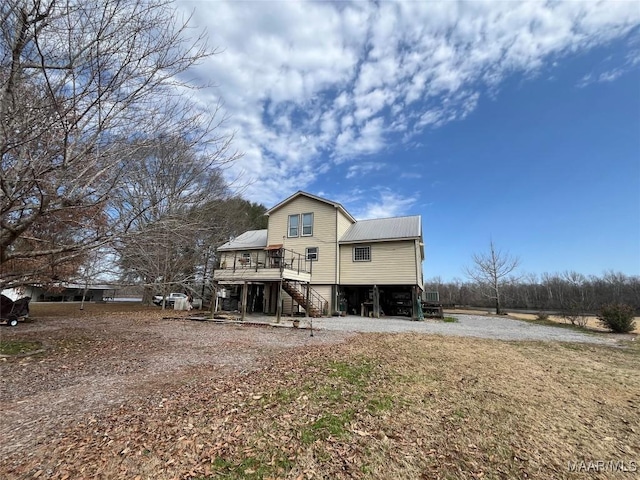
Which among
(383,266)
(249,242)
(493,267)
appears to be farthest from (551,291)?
(249,242)

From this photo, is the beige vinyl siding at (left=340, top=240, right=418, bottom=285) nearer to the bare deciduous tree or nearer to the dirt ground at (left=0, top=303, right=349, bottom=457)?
the dirt ground at (left=0, top=303, right=349, bottom=457)

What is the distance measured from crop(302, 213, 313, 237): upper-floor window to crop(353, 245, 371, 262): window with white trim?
350 centimetres

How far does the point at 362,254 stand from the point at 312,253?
3.58m

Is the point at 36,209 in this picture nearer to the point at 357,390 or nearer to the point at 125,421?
the point at 125,421

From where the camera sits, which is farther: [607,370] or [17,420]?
[607,370]

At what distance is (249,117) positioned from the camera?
519 centimetres

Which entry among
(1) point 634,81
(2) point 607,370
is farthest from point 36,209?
(1) point 634,81

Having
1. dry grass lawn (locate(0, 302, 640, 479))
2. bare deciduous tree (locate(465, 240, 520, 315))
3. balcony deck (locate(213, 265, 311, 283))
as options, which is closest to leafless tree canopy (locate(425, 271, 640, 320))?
bare deciduous tree (locate(465, 240, 520, 315))

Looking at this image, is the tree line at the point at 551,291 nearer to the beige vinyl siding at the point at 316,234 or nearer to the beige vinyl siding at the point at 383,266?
the beige vinyl siding at the point at 383,266

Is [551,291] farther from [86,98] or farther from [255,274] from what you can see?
[86,98]

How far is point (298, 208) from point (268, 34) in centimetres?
1602

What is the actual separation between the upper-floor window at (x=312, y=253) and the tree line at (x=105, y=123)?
606 inches

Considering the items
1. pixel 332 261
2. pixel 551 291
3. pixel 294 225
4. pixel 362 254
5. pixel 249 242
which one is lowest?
pixel 551 291

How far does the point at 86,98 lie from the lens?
3.57 m
